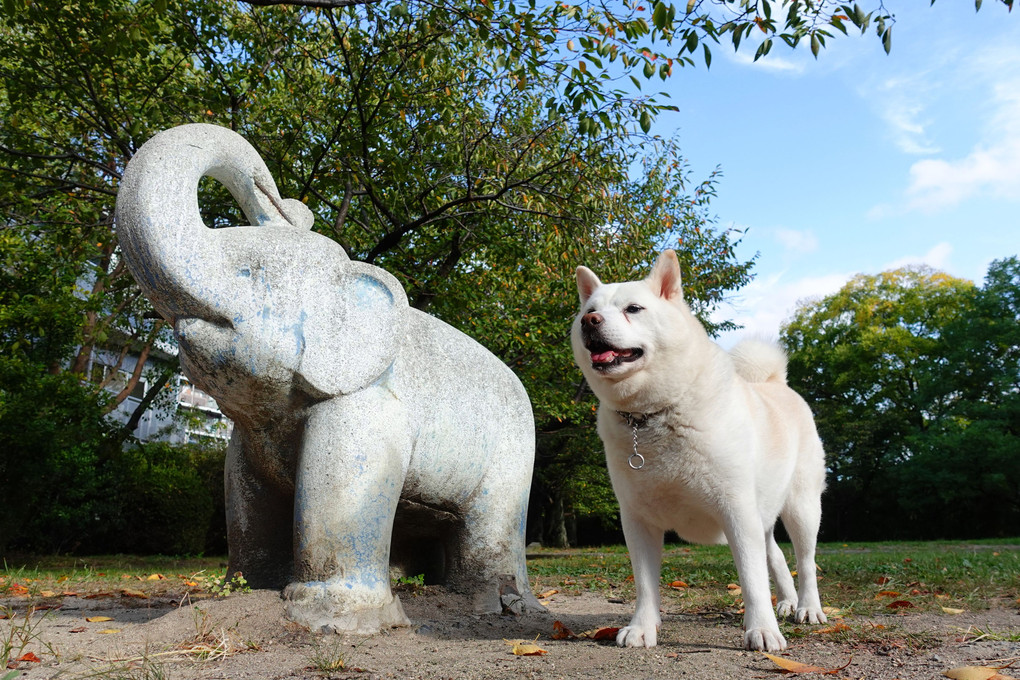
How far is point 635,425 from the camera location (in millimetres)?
3447

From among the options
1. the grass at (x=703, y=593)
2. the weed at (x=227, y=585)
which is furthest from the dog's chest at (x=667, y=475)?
the weed at (x=227, y=585)

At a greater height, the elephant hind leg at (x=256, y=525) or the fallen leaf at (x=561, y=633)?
the elephant hind leg at (x=256, y=525)

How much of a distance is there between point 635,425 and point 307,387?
4.99 feet

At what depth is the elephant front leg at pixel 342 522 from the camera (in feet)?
11.9

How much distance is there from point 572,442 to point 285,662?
517 inches

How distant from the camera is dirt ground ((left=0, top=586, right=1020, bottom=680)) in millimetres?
2953

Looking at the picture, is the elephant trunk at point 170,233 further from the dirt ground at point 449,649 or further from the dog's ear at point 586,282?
the dog's ear at point 586,282

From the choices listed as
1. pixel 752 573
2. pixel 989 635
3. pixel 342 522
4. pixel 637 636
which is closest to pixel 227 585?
pixel 342 522

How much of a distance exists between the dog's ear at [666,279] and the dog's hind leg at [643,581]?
1.00 meters

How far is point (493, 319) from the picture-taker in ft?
33.6

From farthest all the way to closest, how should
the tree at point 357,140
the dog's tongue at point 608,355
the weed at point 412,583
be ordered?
1. the tree at point 357,140
2. the weed at point 412,583
3. the dog's tongue at point 608,355

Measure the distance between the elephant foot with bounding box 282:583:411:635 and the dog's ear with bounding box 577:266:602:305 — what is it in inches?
68.0

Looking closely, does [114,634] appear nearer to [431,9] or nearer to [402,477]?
[402,477]

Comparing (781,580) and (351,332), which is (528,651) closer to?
(351,332)
